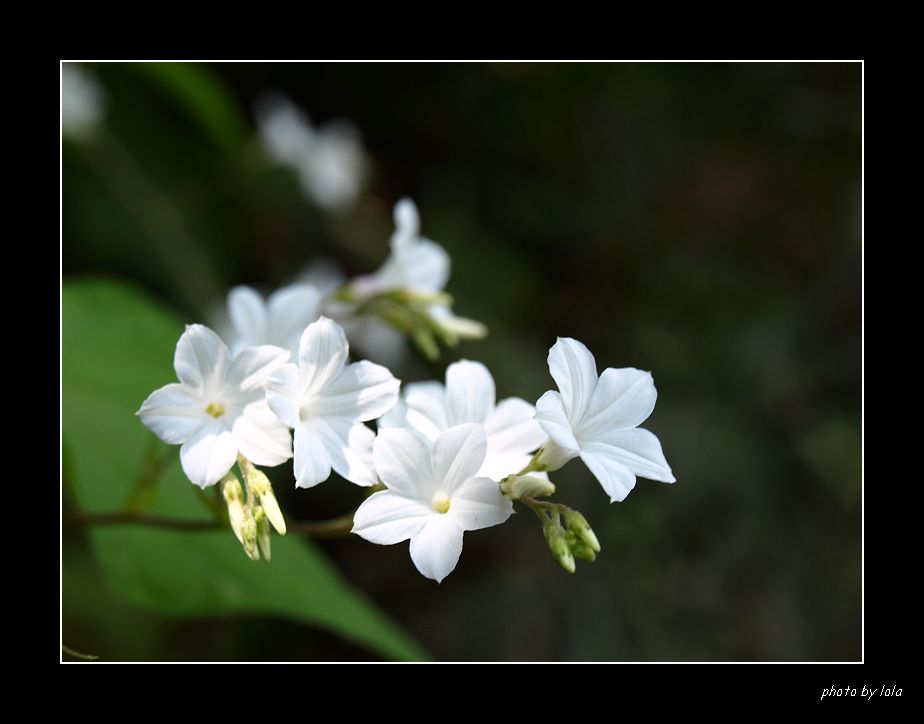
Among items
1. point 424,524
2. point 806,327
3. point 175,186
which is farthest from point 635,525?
point 175,186

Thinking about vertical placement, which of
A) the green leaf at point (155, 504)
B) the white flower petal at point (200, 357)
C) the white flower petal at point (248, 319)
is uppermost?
the white flower petal at point (248, 319)

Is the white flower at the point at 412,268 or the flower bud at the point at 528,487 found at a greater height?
the white flower at the point at 412,268

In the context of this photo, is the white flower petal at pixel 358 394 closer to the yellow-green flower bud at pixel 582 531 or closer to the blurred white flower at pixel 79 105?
the yellow-green flower bud at pixel 582 531

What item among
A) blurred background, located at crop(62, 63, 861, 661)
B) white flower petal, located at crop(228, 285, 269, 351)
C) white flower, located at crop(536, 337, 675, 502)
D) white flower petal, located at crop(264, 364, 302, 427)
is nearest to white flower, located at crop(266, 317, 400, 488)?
white flower petal, located at crop(264, 364, 302, 427)

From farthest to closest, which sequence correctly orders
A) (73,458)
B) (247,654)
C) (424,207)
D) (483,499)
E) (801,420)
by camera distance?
1. (424,207)
2. (801,420)
3. (247,654)
4. (73,458)
5. (483,499)

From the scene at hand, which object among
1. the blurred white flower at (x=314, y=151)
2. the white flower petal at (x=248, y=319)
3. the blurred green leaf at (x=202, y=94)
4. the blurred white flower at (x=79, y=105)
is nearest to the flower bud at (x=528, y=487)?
the white flower petal at (x=248, y=319)

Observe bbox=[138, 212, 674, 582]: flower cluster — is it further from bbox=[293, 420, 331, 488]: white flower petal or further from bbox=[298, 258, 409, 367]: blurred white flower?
bbox=[298, 258, 409, 367]: blurred white flower
